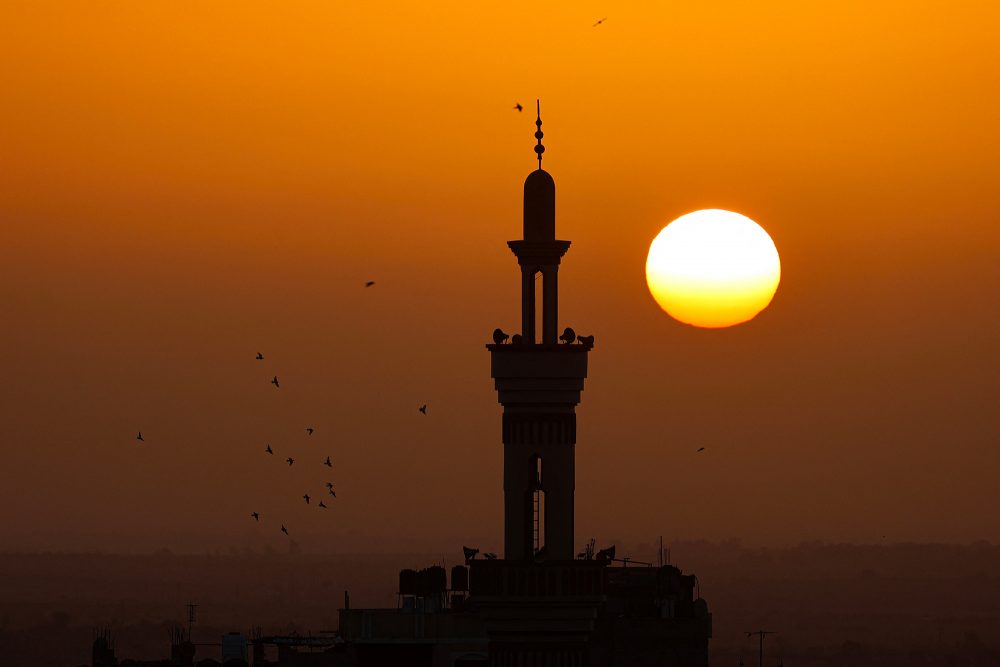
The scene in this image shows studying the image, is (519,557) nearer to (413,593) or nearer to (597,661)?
(413,593)

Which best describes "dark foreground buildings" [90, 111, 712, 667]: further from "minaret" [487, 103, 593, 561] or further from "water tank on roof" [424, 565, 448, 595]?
"water tank on roof" [424, 565, 448, 595]

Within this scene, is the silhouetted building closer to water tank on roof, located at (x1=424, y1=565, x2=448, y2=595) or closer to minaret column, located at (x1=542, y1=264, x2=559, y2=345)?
minaret column, located at (x1=542, y1=264, x2=559, y2=345)

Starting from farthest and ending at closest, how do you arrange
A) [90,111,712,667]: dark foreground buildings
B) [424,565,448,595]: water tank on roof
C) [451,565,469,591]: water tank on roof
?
[424,565,448,595]: water tank on roof
[451,565,469,591]: water tank on roof
[90,111,712,667]: dark foreground buildings

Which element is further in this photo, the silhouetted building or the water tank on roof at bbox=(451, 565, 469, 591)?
the water tank on roof at bbox=(451, 565, 469, 591)

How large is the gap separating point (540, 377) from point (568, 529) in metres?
5.97

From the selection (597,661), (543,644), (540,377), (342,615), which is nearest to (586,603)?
(543,644)

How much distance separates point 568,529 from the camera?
94.8 meters

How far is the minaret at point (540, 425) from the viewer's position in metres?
94.6

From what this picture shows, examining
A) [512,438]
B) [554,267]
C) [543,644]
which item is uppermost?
[554,267]

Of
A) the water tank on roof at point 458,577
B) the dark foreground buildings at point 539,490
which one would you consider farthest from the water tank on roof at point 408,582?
the dark foreground buildings at point 539,490

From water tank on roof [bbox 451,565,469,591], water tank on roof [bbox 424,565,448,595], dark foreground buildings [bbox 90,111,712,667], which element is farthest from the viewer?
water tank on roof [bbox 424,565,448,595]

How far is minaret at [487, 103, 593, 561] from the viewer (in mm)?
94562

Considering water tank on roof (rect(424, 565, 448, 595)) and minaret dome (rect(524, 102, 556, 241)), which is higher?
minaret dome (rect(524, 102, 556, 241))

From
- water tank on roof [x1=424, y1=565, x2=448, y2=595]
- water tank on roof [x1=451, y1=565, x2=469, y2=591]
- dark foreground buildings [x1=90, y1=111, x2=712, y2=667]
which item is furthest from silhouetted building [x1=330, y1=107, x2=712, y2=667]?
water tank on roof [x1=424, y1=565, x2=448, y2=595]
